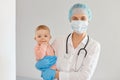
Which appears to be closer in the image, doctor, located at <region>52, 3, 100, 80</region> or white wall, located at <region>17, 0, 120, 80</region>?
doctor, located at <region>52, 3, 100, 80</region>

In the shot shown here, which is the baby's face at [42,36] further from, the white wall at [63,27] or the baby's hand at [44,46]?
A: the white wall at [63,27]

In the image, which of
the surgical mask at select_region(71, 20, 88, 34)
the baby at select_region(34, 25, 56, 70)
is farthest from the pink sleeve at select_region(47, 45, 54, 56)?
the surgical mask at select_region(71, 20, 88, 34)

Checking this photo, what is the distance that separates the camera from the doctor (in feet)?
2.42

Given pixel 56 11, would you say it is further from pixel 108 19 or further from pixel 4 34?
pixel 4 34

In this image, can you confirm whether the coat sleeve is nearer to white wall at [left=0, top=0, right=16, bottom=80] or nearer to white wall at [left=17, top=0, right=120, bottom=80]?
white wall at [left=0, top=0, right=16, bottom=80]

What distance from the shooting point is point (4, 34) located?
0.77m

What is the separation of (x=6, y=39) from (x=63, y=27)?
0.77 metres

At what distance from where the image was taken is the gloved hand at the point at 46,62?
697mm

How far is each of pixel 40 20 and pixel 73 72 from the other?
2.84 feet

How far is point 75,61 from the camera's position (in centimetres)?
76

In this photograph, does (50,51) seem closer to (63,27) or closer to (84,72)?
(84,72)

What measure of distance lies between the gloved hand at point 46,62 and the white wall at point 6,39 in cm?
14

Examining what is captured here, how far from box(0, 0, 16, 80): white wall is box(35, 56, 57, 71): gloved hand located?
0.14 metres

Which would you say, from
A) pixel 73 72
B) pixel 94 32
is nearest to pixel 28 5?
pixel 94 32
